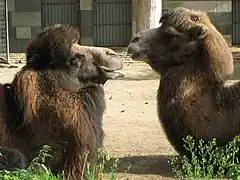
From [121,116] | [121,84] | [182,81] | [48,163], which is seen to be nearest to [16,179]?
[48,163]

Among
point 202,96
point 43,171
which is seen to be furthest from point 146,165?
point 43,171

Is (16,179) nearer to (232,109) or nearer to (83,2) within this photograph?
A: (232,109)

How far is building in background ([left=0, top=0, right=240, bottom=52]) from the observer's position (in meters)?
20.5

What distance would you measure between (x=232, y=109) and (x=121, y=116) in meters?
3.37

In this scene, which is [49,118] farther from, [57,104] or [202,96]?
[202,96]

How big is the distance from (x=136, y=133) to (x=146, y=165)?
1.45 m

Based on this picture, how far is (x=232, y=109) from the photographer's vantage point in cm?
616

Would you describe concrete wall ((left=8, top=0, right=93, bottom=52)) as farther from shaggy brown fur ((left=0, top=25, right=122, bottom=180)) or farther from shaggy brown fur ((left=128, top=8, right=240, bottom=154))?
shaggy brown fur ((left=0, top=25, right=122, bottom=180))

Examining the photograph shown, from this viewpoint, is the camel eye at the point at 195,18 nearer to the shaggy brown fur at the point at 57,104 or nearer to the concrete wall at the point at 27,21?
the shaggy brown fur at the point at 57,104

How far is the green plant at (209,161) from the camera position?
533 cm

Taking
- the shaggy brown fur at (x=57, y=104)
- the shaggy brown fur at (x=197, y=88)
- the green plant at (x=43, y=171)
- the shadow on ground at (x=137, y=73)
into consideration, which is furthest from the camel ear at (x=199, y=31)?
the shadow on ground at (x=137, y=73)

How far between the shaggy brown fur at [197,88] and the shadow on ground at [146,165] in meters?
0.30

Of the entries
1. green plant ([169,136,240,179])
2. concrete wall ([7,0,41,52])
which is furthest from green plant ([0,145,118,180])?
concrete wall ([7,0,41,52])

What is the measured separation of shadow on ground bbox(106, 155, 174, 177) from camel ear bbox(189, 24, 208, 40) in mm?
1170
